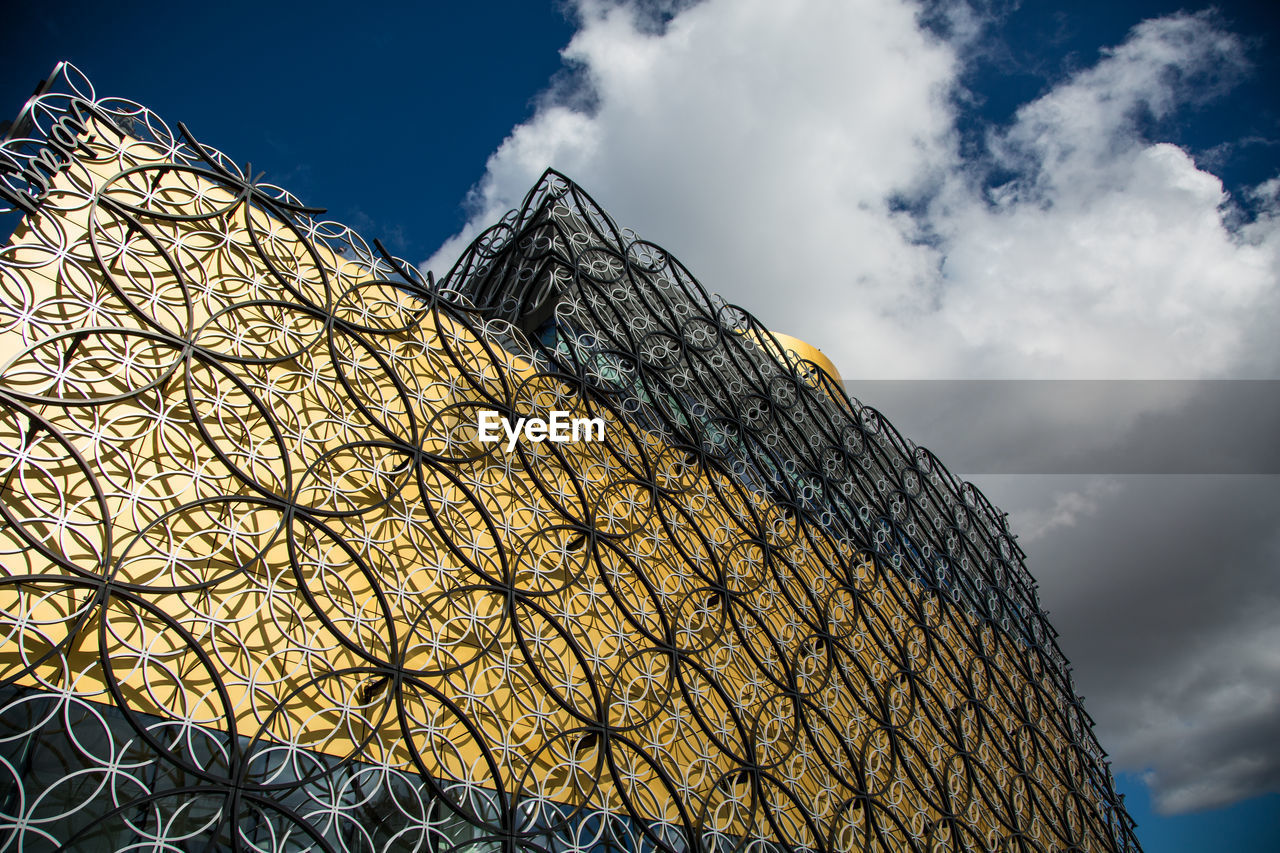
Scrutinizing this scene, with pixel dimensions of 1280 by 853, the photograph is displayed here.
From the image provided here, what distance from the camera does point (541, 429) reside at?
833 cm

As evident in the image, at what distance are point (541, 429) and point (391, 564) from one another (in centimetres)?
248

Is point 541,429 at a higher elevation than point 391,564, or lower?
higher

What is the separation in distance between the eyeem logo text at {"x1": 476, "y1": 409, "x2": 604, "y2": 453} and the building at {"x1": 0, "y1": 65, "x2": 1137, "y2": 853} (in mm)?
99

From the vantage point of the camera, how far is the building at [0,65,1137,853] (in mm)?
4848

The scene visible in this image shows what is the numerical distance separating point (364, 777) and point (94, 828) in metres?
1.60

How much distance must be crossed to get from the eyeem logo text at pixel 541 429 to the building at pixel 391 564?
0.32 feet

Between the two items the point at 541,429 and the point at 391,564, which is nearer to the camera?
the point at 391,564

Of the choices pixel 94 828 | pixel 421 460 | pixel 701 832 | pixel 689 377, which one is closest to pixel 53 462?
pixel 94 828

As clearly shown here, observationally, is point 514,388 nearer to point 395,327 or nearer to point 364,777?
point 395,327

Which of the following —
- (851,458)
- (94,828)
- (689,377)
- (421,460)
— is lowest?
(94,828)

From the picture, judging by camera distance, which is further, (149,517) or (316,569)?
(316,569)

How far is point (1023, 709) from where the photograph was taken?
14117mm

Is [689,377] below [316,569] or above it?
above

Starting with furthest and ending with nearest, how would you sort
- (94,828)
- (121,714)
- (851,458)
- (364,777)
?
(851,458), (364,777), (121,714), (94,828)
